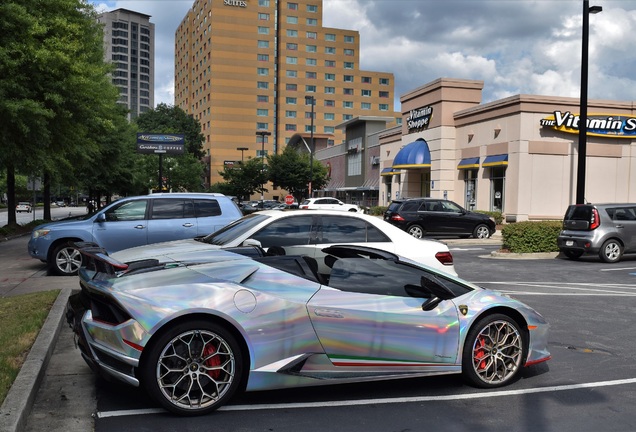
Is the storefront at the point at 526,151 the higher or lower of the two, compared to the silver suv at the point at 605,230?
higher

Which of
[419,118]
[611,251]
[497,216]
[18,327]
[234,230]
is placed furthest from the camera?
[419,118]

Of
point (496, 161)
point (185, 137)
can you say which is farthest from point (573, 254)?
point (185, 137)

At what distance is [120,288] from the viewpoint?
4430 mm

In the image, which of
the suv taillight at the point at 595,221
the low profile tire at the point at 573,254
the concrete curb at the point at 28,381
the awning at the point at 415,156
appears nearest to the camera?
the concrete curb at the point at 28,381

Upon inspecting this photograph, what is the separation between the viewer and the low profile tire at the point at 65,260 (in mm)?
11797

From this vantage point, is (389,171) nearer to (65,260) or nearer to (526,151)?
(526,151)

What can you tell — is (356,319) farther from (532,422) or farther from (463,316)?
(532,422)

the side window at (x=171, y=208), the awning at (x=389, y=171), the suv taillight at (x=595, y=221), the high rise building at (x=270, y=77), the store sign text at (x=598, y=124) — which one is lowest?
the suv taillight at (x=595, y=221)

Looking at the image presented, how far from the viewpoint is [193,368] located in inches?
172

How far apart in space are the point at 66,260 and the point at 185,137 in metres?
83.4

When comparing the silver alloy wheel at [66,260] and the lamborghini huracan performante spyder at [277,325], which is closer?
the lamborghini huracan performante spyder at [277,325]

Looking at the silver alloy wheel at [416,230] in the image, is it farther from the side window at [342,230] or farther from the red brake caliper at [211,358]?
the red brake caliper at [211,358]

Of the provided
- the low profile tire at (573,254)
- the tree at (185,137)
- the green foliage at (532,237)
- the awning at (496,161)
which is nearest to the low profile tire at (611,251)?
the low profile tire at (573,254)

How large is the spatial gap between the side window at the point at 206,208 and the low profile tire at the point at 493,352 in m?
7.82
